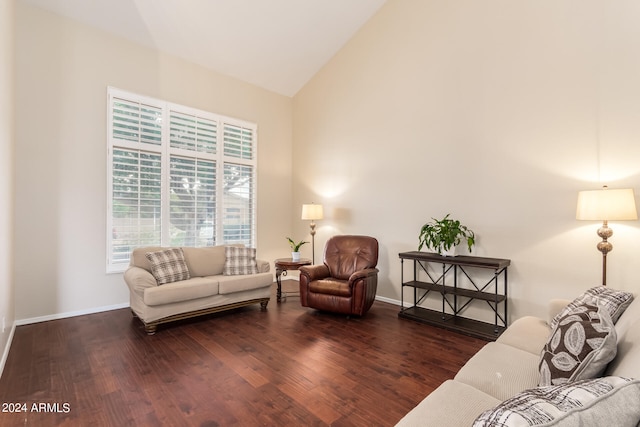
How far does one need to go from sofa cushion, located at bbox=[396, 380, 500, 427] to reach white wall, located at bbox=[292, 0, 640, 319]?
253 centimetres

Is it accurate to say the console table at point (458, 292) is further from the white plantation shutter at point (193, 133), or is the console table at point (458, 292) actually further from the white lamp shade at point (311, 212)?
the white plantation shutter at point (193, 133)

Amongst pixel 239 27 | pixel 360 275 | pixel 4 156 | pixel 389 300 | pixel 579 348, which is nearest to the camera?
pixel 579 348

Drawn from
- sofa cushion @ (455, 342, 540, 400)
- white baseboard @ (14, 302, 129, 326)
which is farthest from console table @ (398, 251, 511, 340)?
white baseboard @ (14, 302, 129, 326)

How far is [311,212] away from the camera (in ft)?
16.6

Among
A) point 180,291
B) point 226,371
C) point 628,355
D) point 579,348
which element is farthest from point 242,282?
point 628,355

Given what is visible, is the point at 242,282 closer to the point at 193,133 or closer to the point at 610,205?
the point at 193,133

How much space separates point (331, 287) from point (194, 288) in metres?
1.60

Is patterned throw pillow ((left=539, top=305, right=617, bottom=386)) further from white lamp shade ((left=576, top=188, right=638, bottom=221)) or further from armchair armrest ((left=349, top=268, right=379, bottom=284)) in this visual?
armchair armrest ((left=349, top=268, right=379, bottom=284))

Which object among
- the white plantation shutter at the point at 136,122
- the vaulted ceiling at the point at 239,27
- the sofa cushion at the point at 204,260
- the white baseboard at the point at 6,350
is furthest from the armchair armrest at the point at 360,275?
the vaulted ceiling at the point at 239,27

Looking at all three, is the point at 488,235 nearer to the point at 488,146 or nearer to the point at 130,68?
the point at 488,146

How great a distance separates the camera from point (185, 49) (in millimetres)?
4609

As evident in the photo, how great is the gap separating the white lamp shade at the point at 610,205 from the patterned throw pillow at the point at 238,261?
370 centimetres

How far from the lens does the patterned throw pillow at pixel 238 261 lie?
422cm

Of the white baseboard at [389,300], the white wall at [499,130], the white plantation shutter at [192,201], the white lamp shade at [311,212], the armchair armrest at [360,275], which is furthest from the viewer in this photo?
the white lamp shade at [311,212]
